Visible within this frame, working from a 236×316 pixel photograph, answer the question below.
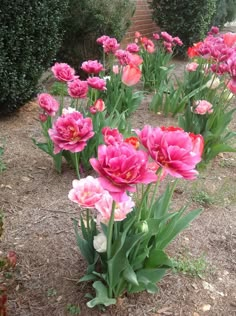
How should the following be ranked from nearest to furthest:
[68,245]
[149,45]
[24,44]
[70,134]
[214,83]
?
1. [70,134]
2. [68,245]
3. [214,83]
4. [24,44]
5. [149,45]

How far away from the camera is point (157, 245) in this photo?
1772mm

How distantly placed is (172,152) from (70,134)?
46 cm

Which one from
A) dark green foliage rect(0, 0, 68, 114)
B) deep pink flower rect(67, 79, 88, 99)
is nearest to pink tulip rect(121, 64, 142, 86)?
deep pink flower rect(67, 79, 88, 99)

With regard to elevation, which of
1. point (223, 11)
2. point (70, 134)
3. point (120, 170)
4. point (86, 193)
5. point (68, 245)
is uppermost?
point (120, 170)

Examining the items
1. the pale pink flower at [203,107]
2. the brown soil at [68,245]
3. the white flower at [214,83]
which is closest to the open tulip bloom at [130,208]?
the brown soil at [68,245]

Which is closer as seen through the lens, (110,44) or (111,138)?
(111,138)

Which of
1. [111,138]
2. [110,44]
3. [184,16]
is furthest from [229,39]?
[184,16]

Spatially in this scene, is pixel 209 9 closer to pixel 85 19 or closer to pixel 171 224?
pixel 85 19

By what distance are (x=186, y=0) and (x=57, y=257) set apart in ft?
23.3

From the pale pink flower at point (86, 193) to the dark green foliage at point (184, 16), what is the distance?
7.34 meters

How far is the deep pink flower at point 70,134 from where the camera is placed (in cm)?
150

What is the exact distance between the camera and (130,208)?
1.55m

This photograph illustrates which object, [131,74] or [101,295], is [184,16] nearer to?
[131,74]

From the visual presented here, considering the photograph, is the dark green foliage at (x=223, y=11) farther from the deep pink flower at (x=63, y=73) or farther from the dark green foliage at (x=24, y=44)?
the deep pink flower at (x=63, y=73)
